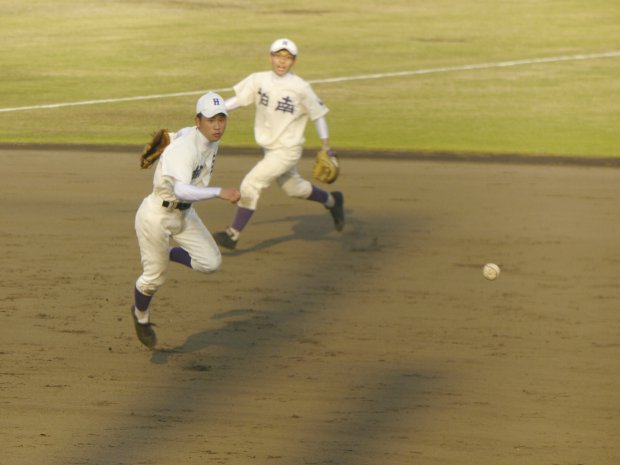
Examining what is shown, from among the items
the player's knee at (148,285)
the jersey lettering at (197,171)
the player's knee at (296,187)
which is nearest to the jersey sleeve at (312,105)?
the player's knee at (296,187)

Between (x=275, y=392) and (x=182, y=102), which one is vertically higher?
(x=275, y=392)

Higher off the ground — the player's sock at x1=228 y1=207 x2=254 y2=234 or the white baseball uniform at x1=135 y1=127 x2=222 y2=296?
the white baseball uniform at x1=135 y1=127 x2=222 y2=296

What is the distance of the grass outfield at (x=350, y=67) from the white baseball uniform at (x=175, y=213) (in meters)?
9.57

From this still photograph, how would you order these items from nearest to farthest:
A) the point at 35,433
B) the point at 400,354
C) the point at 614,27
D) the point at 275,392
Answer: the point at 35,433
the point at 275,392
the point at 400,354
the point at 614,27

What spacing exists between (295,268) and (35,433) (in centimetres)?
511

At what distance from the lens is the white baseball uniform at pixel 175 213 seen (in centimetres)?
916

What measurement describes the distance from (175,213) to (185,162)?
66 cm

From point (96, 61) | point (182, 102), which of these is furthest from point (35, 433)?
point (96, 61)

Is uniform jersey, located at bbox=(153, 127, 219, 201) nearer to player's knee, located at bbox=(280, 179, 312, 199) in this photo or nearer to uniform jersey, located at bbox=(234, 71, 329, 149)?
uniform jersey, located at bbox=(234, 71, 329, 149)

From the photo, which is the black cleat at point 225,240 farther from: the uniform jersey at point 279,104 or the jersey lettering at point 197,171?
the jersey lettering at point 197,171

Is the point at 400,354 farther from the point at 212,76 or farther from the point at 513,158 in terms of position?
the point at 212,76

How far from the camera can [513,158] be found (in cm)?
1839

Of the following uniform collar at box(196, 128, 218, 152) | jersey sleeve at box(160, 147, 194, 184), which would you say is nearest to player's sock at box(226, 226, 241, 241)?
uniform collar at box(196, 128, 218, 152)

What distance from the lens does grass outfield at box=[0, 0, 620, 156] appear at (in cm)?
2102
